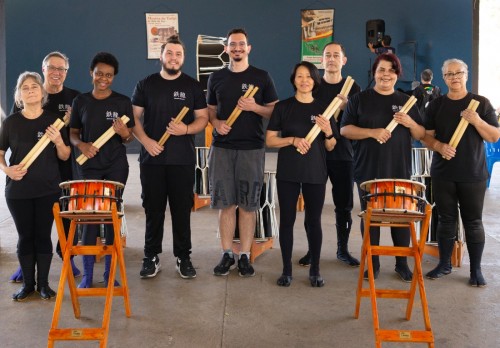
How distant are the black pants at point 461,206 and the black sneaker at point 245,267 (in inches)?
49.9

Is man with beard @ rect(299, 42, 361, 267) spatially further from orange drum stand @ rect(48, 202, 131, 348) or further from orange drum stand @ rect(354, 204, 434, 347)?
orange drum stand @ rect(48, 202, 131, 348)

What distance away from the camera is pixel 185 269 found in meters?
3.71

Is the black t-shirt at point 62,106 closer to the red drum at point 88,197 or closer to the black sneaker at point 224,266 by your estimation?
the red drum at point 88,197

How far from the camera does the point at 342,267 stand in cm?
399

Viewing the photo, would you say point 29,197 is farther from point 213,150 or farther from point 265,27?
point 265,27

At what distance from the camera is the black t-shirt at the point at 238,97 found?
368 cm

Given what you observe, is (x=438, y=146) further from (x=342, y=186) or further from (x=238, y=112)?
(x=238, y=112)

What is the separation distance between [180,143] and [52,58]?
1.03 metres

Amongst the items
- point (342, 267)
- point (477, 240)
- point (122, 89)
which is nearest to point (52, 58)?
point (342, 267)

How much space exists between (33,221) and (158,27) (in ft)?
31.0

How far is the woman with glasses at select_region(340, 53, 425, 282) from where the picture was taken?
349 centimetres

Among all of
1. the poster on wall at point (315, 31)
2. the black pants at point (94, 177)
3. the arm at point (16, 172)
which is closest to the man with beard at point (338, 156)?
the black pants at point (94, 177)

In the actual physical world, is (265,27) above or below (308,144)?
above

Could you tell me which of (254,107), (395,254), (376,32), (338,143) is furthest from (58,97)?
(376,32)
